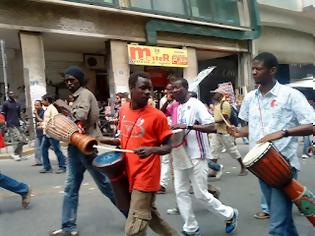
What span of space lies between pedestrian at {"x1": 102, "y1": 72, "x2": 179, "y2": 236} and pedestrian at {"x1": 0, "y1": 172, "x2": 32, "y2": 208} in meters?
2.77

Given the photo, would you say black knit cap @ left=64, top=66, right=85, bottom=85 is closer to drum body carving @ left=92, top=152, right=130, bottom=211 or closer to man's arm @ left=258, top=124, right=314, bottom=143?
drum body carving @ left=92, top=152, right=130, bottom=211

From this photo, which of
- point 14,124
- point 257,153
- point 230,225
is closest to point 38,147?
point 14,124

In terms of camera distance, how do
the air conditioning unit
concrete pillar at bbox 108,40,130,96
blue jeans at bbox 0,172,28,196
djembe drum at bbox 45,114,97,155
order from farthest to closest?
the air conditioning unit, concrete pillar at bbox 108,40,130,96, blue jeans at bbox 0,172,28,196, djembe drum at bbox 45,114,97,155

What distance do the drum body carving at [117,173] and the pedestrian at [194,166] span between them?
1034mm

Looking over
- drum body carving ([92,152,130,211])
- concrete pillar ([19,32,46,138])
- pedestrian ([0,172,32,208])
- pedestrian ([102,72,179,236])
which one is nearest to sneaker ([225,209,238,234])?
pedestrian ([102,72,179,236])

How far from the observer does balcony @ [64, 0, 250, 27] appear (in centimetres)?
1617

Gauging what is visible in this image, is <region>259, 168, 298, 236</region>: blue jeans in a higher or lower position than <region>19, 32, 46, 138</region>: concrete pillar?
lower

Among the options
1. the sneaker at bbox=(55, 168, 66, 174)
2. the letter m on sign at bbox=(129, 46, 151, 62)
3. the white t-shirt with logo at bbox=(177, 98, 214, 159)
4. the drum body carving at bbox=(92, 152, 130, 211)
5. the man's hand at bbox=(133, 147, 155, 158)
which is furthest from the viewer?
the letter m on sign at bbox=(129, 46, 151, 62)

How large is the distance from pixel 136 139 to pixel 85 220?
90.8 inches

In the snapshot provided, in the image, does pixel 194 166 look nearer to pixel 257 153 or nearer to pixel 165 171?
pixel 257 153

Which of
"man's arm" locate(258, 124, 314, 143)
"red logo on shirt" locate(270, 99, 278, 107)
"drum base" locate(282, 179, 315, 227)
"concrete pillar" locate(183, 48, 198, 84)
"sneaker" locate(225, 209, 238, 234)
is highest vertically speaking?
"concrete pillar" locate(183, 48, 198, 84)

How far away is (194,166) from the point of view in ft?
13.7

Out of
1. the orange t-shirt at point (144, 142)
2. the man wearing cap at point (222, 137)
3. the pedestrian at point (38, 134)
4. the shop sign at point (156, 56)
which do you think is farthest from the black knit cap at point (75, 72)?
the shop sign at point (156, 56)

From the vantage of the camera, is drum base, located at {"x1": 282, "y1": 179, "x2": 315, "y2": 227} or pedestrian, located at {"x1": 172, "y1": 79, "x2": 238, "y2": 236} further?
pedestrian, located at {"x1": 172, "y1": 79, "x2": 238, "y2": 236}
